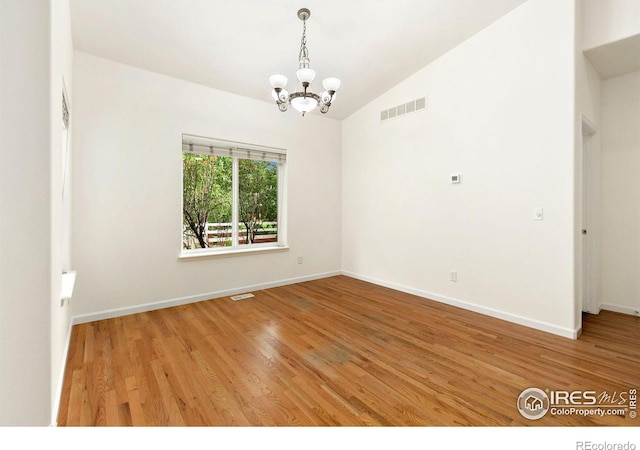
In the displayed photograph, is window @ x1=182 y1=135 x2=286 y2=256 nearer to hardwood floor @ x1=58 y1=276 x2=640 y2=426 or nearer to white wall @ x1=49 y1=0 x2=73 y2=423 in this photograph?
hardwood floor @ x1=58 y1=276 x2=640 y2=426

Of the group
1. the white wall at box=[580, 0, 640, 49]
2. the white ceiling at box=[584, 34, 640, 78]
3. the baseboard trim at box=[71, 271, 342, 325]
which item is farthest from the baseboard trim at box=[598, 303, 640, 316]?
the baseboard trim at box=[71, 271, 342, 325]

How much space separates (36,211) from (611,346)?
4.29 meters

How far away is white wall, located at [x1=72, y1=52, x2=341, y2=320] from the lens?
3162 mm

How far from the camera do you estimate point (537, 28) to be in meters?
2.96

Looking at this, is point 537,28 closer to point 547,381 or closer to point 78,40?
point 547,381

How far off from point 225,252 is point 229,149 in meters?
1.51

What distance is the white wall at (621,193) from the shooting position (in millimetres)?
3332

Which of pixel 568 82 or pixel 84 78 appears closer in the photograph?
pixel 568 82

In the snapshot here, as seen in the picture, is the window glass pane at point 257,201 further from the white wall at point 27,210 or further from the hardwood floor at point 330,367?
the white wall at point 27,210

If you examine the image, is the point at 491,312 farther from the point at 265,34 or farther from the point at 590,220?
the point at 265,34

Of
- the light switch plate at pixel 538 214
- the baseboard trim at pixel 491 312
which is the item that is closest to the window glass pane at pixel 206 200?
the baseboard trim at pixel 491 312
